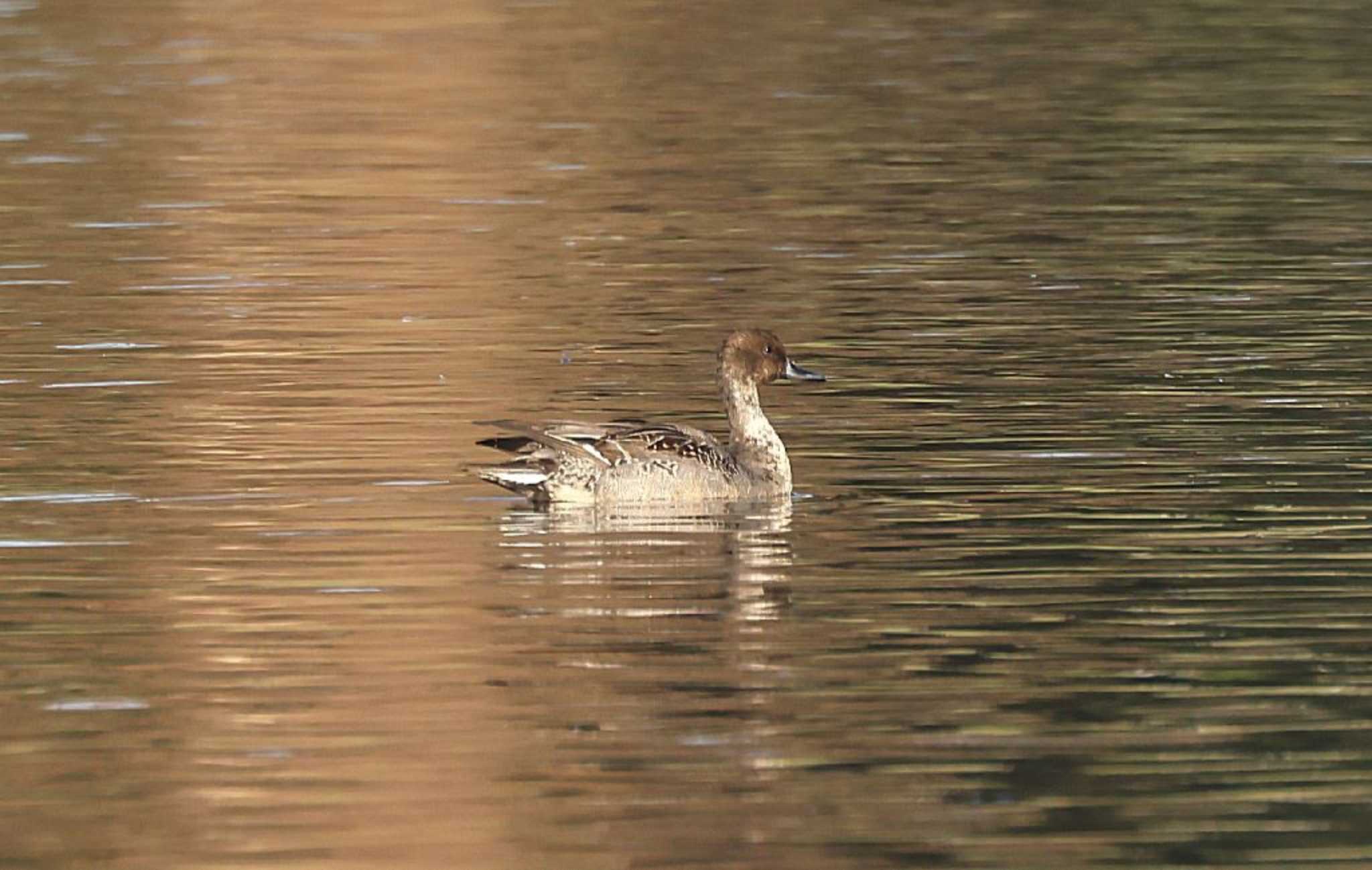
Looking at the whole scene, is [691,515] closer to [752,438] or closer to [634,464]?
[634,464]

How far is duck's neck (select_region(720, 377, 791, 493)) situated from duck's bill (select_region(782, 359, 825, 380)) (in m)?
0.19

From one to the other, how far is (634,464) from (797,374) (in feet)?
4.86

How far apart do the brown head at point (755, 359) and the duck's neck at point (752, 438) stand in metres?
0.05

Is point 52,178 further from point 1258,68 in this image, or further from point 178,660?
point 178,660

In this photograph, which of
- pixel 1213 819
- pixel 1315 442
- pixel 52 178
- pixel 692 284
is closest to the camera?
pixel 1213 819

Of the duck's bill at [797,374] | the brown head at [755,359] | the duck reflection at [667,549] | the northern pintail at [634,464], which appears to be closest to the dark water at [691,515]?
the duck reflection at [667,549]

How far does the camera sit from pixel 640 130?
116 feet

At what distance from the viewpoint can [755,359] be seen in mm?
16688

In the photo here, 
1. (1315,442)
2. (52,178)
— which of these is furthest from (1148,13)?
(1315,442)

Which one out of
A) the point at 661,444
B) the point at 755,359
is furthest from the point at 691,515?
the point at 755,359

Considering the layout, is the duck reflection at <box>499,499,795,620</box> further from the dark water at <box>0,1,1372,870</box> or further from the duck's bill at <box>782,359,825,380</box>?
the duck's bill at <box>782,359,825,380</box>

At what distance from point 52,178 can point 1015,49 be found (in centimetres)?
1653

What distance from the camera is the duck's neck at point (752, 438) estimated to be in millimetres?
16016

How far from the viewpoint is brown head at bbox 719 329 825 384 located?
16641 millimetres
